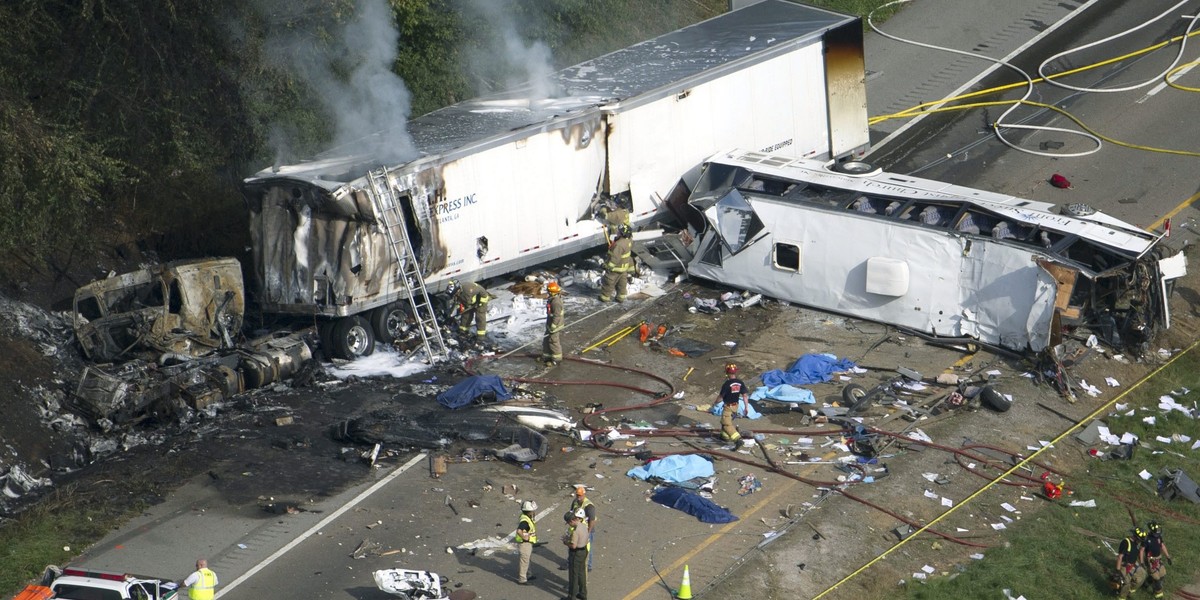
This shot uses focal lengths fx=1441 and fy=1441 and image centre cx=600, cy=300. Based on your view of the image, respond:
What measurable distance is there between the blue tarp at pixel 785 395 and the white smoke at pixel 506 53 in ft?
27.5

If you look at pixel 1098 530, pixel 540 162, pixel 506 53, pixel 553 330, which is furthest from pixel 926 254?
pixel 506 53

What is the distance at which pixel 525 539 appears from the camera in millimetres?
14898

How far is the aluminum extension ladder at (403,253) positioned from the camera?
2028cm

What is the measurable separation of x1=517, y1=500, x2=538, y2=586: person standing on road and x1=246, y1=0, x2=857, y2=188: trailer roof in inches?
272

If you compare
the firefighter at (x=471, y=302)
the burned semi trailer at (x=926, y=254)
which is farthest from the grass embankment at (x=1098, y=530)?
the firefighter at (x=471, y=302)

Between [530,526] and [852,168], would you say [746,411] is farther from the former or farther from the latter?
[852,168]

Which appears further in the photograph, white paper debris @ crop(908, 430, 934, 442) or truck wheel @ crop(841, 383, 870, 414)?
truck wheel @ crop(841, 383, 870, 414)

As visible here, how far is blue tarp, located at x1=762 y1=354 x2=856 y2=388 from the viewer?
20000 millimetres

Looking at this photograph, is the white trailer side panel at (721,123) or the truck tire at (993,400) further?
the white trailer side panel at (721,123)

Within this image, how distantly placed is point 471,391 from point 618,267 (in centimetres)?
425

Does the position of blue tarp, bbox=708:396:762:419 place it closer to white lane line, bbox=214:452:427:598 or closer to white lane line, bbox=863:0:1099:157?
white lane line, bbox=214:452:427:598

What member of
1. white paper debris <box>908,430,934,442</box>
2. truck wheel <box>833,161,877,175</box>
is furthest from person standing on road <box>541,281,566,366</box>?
truck wheel <box>833,161,877,175</box>

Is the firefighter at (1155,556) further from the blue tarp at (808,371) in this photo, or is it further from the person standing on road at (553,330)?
the person standing on road at (553,330)

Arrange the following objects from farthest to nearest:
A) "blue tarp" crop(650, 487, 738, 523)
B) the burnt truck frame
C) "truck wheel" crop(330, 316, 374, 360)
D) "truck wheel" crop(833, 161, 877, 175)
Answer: "truck wheel" crop(833, 161, 877, 175) < "truck wheel" crop(330, 316, 374, 360) < the burnt truck frame < "blue tarp" crop(650, 487, 738, 523)
